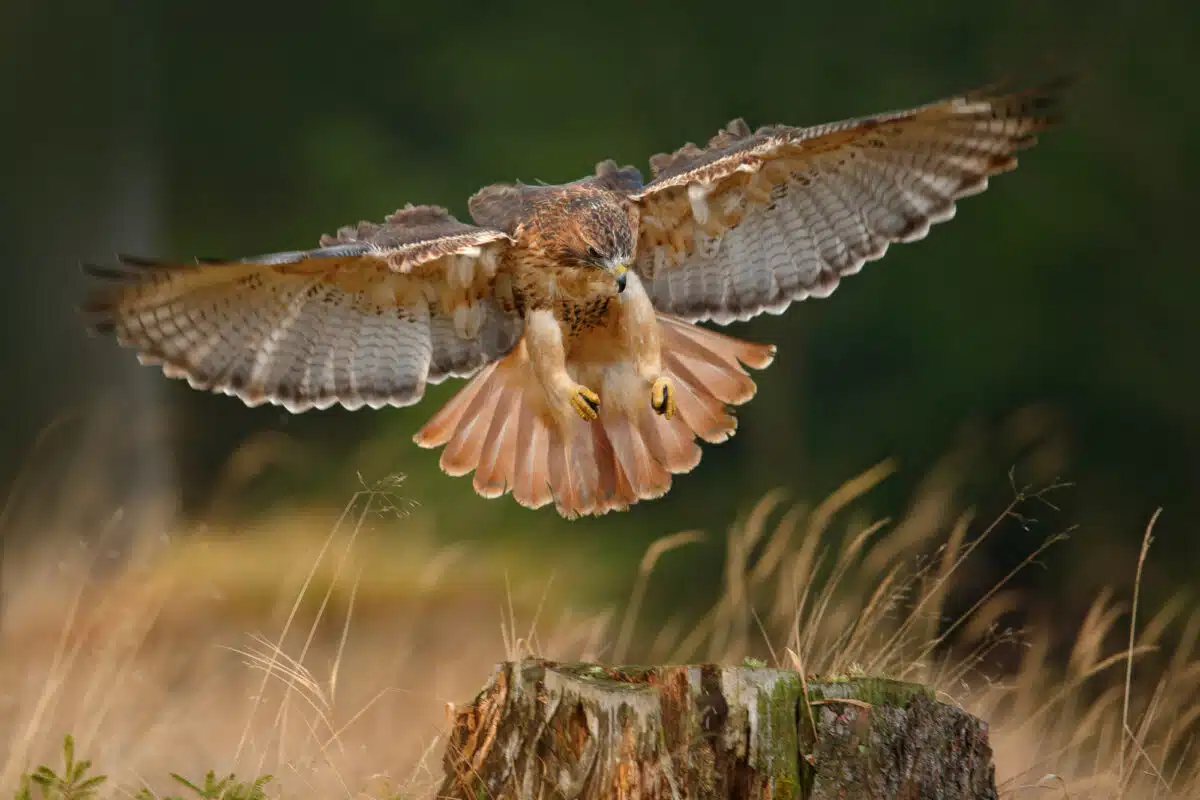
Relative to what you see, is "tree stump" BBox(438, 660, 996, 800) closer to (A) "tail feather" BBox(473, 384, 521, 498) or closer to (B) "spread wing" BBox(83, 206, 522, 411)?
(B) "spread wing" BBox(83, 206, 522, 411)

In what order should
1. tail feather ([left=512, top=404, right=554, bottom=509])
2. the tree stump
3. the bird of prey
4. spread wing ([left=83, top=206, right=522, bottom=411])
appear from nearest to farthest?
the tree stump
spread wing ([left=83, top=206, right=522, bottom=411])
the bird of prey
tail feather ([left=512, top=404, right=554, bottom=509])

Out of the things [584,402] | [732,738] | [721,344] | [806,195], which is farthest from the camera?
[721,344]

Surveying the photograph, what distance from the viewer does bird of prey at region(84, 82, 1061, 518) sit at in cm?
434

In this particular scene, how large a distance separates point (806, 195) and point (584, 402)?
981mm

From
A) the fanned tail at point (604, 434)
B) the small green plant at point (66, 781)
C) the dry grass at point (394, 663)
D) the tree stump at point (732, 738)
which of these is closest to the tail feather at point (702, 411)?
the fanned tail at point (604, 434)

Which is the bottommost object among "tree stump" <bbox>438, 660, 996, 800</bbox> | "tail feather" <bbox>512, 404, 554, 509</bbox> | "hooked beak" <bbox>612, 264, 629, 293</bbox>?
"tree stump" <bbox>438, 660, 996, 800</bbox>

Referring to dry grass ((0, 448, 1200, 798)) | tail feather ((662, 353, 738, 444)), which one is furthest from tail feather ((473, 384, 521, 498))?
tail feather ((662, 353, 738, 444))

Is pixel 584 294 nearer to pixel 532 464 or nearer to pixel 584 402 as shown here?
pixel 584 402

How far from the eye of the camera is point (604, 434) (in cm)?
483

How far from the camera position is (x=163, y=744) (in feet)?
13.9

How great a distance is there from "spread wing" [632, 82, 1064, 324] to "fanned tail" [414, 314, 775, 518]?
0.16 meters

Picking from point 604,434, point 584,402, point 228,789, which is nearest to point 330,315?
point 584,402

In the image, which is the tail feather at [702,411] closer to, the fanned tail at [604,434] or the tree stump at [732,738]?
the fanned tail at [604,434]

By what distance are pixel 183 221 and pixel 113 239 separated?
102 inches
